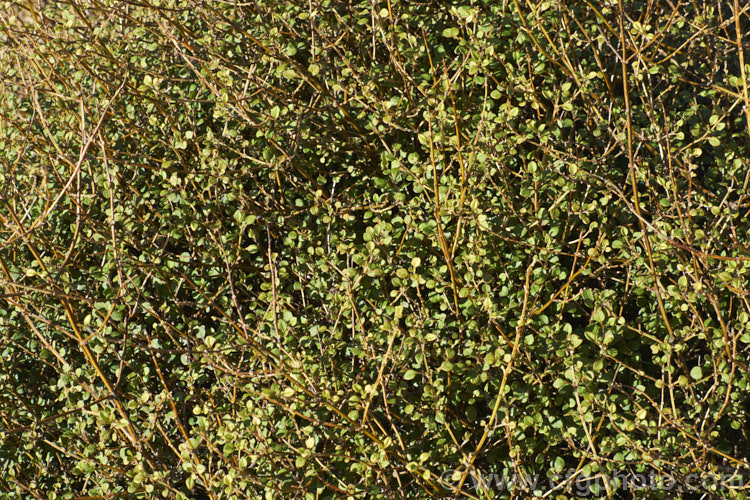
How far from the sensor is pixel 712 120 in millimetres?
1615

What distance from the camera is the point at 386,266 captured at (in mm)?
1618

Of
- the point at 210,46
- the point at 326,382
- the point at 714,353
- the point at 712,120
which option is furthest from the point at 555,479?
the point at 210,46

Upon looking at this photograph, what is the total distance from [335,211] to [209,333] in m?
0.48

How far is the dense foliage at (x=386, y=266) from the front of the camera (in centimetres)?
147

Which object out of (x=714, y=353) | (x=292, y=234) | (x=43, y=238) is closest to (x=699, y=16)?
(x=714, y=353)

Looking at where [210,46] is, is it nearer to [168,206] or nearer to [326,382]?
[168,206]

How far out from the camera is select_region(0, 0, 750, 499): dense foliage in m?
1.47

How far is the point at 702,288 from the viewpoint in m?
1.43

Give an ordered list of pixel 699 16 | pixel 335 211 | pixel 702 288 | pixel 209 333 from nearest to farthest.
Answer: pixel 702 288 → pixel 699 16 → pixel 335 211 → pixel 209 333

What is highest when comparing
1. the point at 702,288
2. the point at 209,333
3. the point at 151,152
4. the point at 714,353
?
the point at 151,152

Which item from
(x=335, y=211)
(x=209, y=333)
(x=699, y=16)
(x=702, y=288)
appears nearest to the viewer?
(x=702, y=288)

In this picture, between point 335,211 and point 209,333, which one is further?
point 209,333

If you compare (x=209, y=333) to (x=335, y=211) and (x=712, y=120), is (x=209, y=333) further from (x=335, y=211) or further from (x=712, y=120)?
(x=712, y=120)

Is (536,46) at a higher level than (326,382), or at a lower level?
higher
